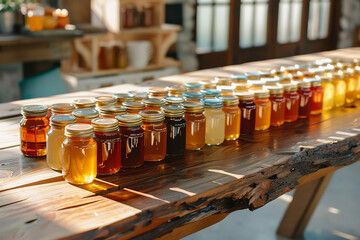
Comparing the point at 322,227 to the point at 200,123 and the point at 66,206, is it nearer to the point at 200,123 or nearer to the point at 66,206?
the point at 200,123

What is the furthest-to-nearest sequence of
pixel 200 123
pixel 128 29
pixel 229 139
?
pixel 128 29, pixel 229 139, pixel 200 123

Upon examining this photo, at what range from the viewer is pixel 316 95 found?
72.6 inches

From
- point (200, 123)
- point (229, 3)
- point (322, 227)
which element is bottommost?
point (322, 227)

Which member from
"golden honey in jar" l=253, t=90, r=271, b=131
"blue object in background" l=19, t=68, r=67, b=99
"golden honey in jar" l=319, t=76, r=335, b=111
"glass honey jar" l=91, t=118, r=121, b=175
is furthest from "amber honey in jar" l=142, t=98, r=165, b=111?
"blue object in background" l=19, t=68, r=67, b=99

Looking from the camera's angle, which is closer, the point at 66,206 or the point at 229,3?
the point at 66,206

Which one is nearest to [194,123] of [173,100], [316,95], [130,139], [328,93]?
[173,100]

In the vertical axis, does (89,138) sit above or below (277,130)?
above

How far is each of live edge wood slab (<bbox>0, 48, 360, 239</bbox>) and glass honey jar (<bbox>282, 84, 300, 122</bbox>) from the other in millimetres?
92

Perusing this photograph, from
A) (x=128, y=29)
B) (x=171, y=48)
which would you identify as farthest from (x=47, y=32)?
(x=171, y=48)

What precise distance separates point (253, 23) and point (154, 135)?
468 centimetres

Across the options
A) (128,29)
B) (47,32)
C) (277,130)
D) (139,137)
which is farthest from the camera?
(128,29)

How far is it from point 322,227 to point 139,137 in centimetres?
192

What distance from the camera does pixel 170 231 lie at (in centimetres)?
108

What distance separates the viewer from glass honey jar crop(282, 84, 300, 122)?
170cm
